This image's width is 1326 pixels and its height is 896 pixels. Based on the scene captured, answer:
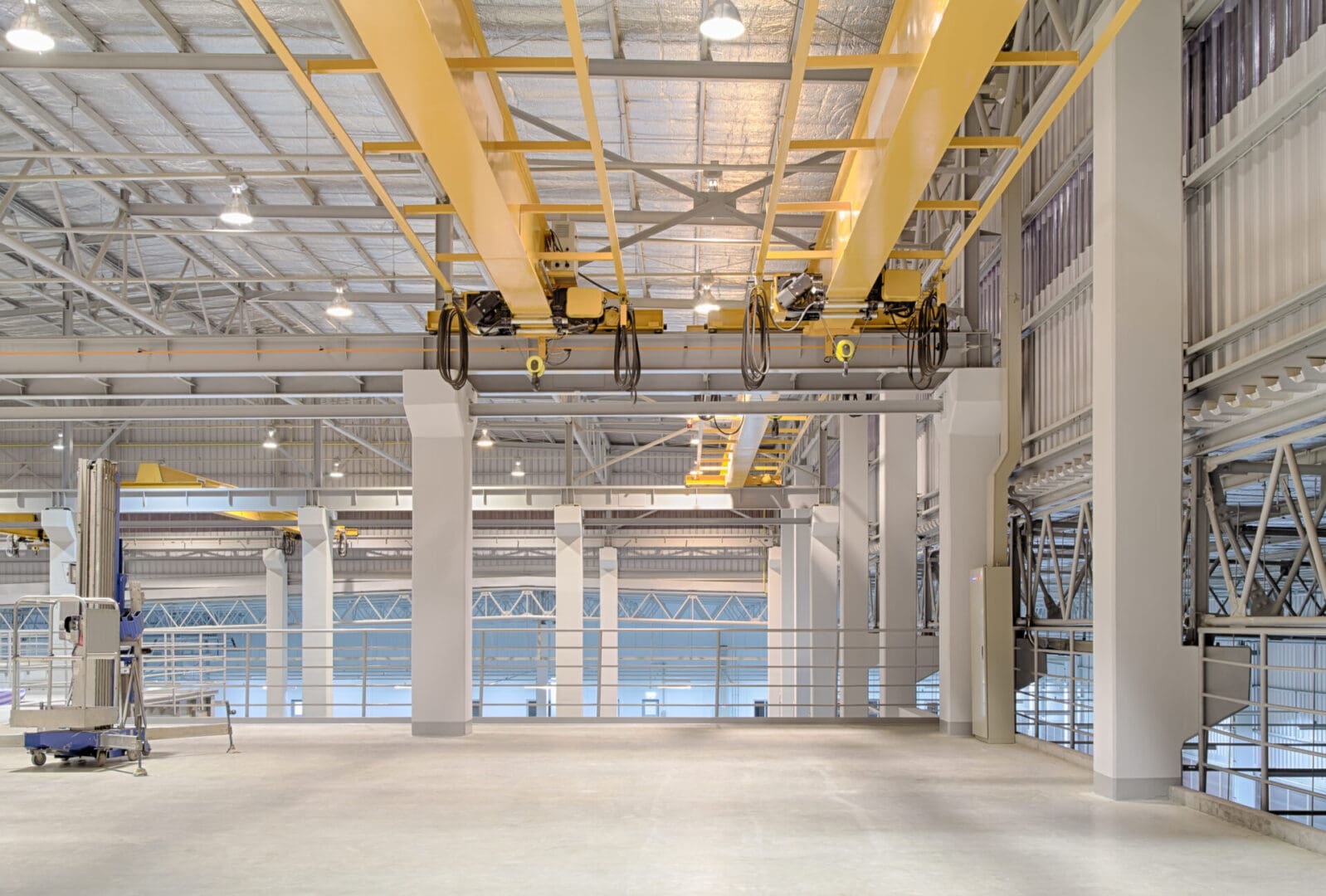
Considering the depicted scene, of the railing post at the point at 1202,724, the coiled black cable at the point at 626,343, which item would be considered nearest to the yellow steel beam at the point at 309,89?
the coiled black cable at the point at 626,343

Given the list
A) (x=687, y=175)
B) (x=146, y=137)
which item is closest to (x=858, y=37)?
(x=687, y=175)

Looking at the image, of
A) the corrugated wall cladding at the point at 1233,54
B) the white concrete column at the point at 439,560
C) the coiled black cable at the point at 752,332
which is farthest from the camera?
the white concrete column at the point at 439,560

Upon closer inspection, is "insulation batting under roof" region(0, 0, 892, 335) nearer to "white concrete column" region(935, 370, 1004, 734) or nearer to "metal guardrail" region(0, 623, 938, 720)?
"white concrete column" region(935, 370, 1004, 734)

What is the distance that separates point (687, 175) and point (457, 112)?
1076 cm

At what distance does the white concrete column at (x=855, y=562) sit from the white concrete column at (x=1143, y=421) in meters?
11.2

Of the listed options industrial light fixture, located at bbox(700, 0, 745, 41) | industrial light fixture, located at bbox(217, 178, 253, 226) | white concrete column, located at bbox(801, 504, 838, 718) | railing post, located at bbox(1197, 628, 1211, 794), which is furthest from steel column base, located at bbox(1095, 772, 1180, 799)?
white concrete column, located at bbox(801, 504, 838, 718)

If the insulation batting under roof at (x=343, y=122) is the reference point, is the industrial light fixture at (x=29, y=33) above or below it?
below

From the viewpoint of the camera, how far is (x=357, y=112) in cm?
1598

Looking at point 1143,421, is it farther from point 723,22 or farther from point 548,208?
point 548,208

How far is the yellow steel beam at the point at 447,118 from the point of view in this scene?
6684 millimetres

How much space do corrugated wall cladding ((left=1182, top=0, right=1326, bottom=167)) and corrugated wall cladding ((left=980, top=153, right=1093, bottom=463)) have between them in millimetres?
2582

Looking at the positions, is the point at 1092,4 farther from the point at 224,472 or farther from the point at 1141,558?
the point at 224,472

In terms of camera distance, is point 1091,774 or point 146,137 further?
point 146,137

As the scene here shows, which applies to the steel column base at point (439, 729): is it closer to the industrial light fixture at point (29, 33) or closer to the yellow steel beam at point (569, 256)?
the yellow steel beam at point (569, 256)
